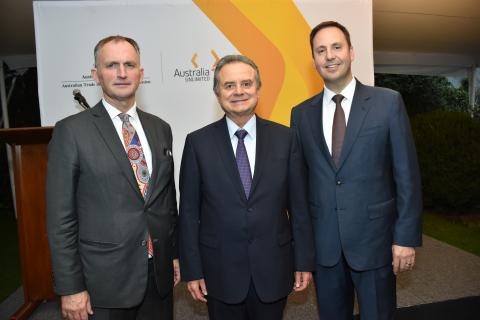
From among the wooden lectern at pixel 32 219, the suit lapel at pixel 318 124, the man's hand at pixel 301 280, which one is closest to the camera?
the man's hand at pixel 301 280

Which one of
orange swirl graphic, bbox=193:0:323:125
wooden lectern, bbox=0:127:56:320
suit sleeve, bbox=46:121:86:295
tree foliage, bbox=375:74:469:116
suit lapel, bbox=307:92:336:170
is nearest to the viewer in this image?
suit sleeve, bbox=46:121:86:295

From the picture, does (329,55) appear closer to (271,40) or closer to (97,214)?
(97,214)

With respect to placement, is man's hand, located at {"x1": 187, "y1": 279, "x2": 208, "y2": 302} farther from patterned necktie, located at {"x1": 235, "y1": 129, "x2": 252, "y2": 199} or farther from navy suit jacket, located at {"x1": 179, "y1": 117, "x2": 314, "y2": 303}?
patterned necktie, located at {"x1": 235, "y1": 129, "x2": 252, "y2": 199}

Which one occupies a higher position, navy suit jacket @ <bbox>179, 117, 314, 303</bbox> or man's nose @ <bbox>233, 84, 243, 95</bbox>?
man's nose @ <bbox>233, 84, 243, 95</bbox>

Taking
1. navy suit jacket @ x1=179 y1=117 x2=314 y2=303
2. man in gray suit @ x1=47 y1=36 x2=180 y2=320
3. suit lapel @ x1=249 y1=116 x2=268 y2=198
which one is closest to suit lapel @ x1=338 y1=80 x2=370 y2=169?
navy suit jacket @ x1=179 y1=117 x2=314 y2=303

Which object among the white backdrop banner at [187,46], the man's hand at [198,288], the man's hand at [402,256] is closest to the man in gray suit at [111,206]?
the man's hand at [198,288]

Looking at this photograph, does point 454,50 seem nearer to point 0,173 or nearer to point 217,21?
point 217,21

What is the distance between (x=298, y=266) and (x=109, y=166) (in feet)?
3.05

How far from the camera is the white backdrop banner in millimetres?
3928

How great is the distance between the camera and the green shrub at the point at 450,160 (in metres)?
6.23

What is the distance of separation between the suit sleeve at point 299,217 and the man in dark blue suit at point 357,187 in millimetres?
202

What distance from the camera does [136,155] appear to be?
1751 millimetres

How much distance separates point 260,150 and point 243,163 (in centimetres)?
9

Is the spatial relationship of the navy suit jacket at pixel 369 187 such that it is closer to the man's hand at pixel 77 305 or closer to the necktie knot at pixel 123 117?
the necktie knot at pixel 123 117
